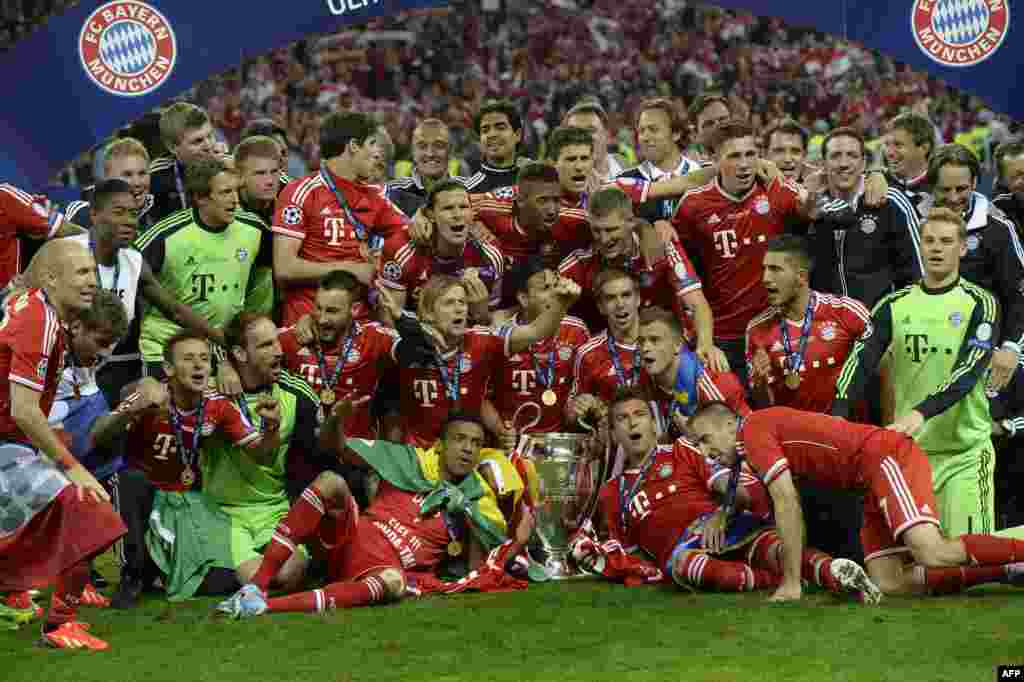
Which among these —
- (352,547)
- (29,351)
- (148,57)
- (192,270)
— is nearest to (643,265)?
(352,547)

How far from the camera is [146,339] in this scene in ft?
25.0

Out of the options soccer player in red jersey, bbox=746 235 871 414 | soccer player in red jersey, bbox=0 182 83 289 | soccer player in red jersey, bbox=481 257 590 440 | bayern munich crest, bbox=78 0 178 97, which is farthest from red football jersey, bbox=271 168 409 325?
soccer player in red jersey, bbox=746 235 871 414

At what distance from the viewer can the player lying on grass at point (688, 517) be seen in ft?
22.0

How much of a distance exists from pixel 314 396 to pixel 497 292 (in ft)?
3.58

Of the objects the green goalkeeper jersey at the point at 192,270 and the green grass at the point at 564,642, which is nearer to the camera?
the green grass at the point at 564,642

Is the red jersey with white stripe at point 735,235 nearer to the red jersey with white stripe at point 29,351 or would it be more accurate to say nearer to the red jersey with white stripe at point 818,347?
the red jersey with white stripe at point 818,347

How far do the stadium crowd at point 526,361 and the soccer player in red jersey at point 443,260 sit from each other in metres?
0.02

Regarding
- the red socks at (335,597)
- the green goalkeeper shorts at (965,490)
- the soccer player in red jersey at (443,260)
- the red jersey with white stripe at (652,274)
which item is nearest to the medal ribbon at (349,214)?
the soccer player in red jersey at (443,260)

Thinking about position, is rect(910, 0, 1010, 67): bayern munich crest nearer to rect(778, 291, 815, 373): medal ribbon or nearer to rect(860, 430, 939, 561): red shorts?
rect(778, 291, 815, 373): medal ribbon

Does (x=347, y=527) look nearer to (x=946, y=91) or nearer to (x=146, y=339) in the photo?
(x=146, y=339)

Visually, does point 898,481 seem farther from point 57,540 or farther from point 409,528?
point 57,540

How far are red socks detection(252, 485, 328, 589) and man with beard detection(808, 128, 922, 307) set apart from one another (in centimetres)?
292

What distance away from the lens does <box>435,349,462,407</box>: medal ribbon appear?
743 centimetres

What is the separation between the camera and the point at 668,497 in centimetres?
708
